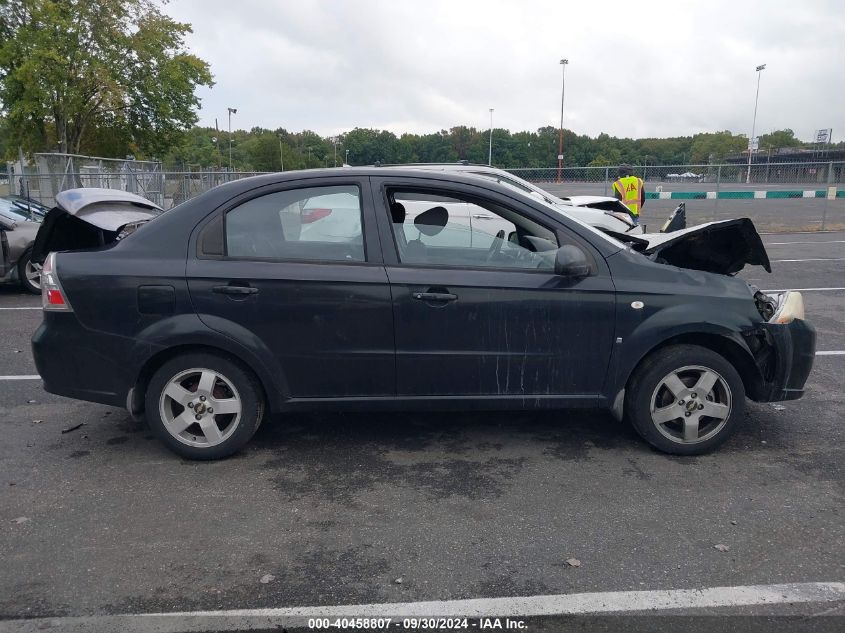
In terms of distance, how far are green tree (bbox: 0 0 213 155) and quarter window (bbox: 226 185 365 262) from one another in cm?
2870

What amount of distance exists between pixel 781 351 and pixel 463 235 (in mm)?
2046

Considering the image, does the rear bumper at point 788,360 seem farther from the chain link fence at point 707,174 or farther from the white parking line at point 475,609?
the chain link fence at point 707,174

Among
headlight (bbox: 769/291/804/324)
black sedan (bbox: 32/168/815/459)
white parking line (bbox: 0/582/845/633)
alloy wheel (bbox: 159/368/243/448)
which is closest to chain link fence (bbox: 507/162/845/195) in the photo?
headlight (bbox: 769/291/804/324)

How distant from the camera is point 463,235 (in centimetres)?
441

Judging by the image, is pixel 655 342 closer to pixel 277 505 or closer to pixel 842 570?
pixel 842 570

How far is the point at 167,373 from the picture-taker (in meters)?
4.28

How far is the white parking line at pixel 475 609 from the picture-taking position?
2.84 metres

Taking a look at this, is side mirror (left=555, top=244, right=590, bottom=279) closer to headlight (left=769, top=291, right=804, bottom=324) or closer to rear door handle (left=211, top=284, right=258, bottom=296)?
headlight (left=769, top=291, right=804, bottom=324)

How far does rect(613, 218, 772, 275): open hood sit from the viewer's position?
4.60 m

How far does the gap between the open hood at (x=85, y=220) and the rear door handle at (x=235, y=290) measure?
3.59 ft

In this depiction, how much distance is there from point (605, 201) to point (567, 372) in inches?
312

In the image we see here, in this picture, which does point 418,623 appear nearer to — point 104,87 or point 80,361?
point 80,361

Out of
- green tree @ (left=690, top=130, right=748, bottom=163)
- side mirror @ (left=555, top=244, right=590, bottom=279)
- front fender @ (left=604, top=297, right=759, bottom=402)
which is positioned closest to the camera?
side mirror @ (left=555, top=244, right=590, bottom=279)

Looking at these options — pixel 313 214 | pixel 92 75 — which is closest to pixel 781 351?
pixel 313 214
